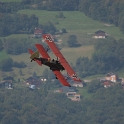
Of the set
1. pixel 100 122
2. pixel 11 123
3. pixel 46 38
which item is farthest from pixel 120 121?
pixel 46 38

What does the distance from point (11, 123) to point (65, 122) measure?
10.2 m

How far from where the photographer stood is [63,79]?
5419cm

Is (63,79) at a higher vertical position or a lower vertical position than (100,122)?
higher

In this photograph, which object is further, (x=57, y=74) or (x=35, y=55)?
(x=35, y=55)

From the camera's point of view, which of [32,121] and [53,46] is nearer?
[53,46]

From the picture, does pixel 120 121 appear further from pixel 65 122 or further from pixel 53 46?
pixel 53 46

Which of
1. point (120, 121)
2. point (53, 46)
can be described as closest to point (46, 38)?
point (53, 46)

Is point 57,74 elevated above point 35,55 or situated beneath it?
situated beneath

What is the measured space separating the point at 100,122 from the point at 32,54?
14466 centimetres

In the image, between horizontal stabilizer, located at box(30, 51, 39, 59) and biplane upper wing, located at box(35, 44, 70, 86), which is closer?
biplane upper wing, located at box(35, 44, 70, 86)

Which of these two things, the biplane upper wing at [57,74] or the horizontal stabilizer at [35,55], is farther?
the horizontal stabilizer at [35,55]

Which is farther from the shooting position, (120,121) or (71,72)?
(120,121)

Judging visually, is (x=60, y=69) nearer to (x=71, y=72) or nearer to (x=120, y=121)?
(x=71, y=72)

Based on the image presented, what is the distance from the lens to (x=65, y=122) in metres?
200
